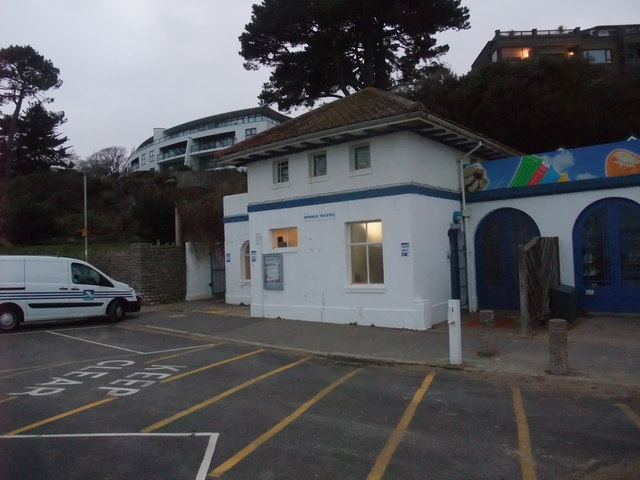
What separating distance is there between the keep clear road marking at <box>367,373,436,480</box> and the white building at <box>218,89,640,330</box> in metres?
5.63

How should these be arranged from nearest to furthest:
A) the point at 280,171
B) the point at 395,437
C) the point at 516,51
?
the point at 395,437 → the point at 280,171 → the point at 516,51

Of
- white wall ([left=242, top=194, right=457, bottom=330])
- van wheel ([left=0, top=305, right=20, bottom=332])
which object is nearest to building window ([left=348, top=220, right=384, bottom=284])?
white wall ([left=242, top=194, right=457, bottom=330])

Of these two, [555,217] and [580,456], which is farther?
[555,217]

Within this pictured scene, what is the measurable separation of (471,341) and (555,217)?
517cm

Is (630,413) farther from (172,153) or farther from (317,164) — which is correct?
(172,153)

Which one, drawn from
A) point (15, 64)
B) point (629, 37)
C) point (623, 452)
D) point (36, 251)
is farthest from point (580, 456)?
point (629, 37)

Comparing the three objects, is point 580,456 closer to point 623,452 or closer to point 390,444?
point 623,452

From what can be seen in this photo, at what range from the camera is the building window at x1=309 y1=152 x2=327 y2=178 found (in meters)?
15.1

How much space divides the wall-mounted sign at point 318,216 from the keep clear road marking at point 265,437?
7028 millimetres

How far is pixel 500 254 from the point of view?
49.5 ft

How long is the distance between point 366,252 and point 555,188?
5.41 metres

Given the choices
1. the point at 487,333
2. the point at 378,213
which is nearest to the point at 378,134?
the point at 378,213

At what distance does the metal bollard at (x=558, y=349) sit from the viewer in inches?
320

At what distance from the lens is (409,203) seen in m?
13.1
